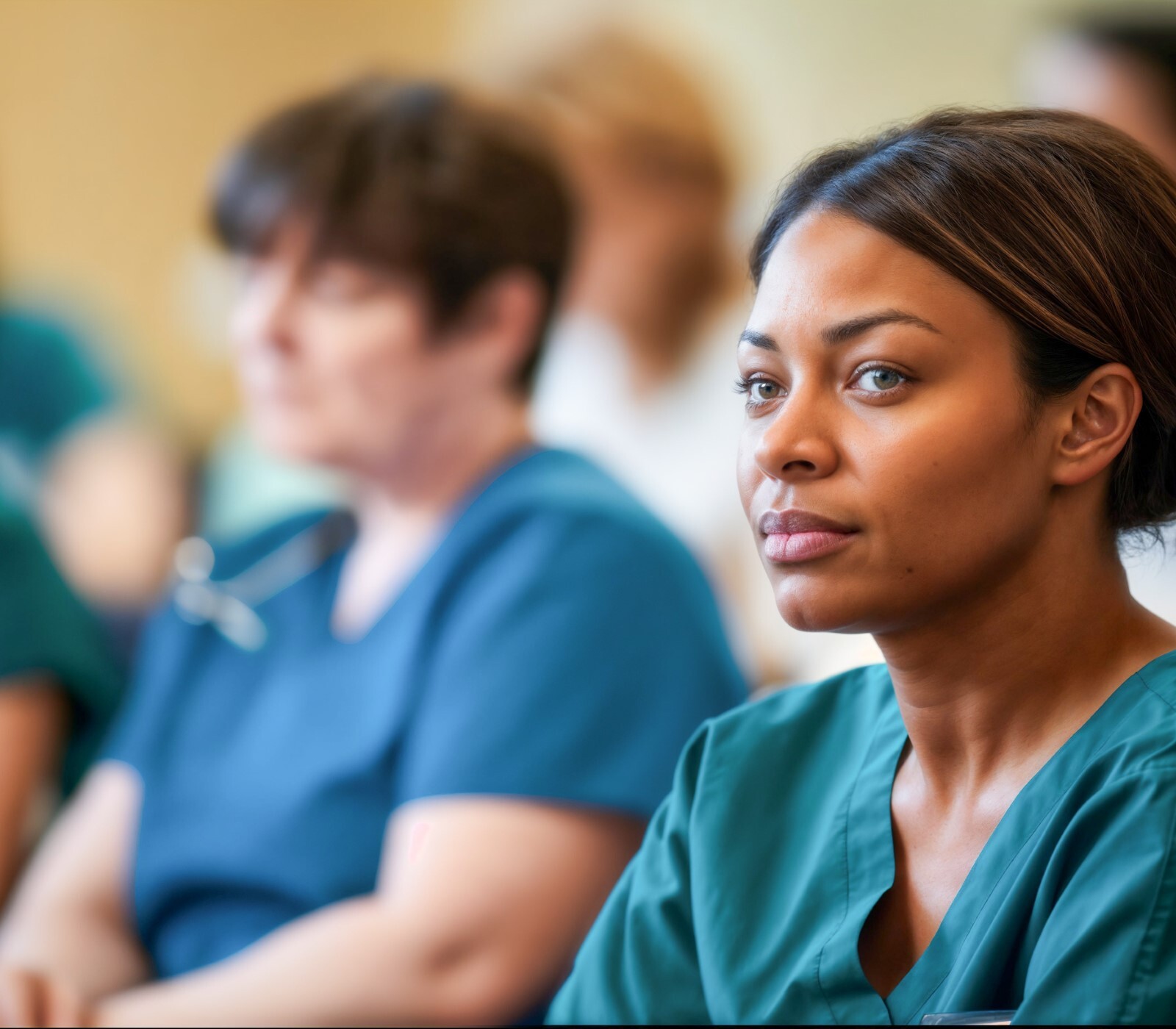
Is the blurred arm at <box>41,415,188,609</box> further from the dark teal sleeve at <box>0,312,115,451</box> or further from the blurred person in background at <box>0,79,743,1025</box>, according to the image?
the blurred person in background at <box>0,79,743,1025</box>

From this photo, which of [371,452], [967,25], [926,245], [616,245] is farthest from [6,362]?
[926,245]

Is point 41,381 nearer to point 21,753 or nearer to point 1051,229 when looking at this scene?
point 21,753

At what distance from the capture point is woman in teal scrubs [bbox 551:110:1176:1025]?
24.2 inches

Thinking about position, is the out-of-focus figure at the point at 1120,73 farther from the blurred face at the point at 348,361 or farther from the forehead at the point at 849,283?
the forehead at the point at 849,283

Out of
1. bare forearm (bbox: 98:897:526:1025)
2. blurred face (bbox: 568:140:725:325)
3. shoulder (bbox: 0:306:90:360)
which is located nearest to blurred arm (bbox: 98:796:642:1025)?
bare forearm (bbox: 98:897:526:1025)

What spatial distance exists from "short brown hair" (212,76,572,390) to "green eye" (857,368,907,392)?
655 mm

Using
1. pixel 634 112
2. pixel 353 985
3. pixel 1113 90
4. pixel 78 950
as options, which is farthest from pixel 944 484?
pixel 634 112

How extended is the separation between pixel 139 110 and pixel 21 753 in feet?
5.72

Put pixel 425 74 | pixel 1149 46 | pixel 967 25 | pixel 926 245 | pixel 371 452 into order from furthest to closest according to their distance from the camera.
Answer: pixel 967 25, pixel 1149 46, pixel 425 74, pixel 371 452, pixel 926 245

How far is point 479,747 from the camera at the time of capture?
1.00 metres

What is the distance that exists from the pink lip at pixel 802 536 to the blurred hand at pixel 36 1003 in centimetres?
65

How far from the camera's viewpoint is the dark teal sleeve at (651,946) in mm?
708

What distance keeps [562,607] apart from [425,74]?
568 millimetres

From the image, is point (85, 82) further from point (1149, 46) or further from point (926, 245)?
point (926, 245)
